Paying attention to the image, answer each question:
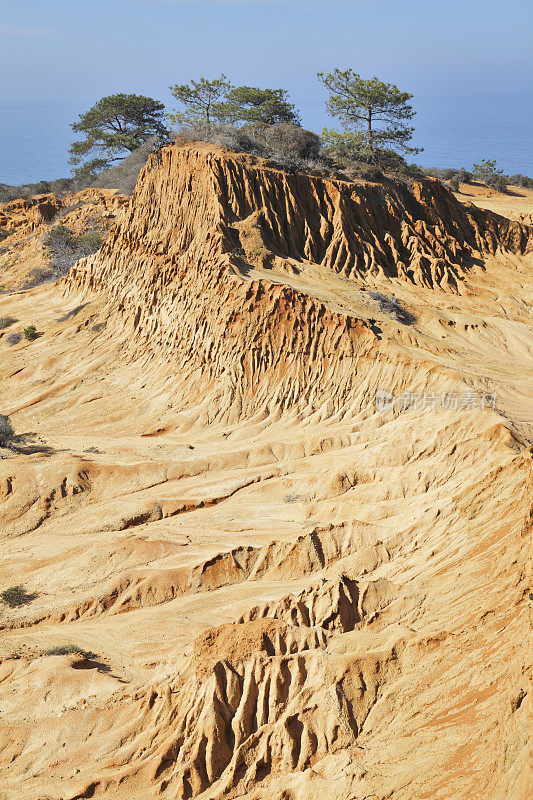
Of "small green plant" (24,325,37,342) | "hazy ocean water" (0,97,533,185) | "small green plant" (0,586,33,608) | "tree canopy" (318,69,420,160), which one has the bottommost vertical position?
"small green plant" (0,586,33,608)

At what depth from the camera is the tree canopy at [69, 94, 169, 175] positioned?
48.2m

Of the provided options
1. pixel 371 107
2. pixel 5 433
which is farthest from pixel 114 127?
pixel 5 433

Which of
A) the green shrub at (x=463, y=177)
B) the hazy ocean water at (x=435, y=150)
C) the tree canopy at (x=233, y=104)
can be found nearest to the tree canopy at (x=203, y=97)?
the tree canopy at (x=233, y=104)

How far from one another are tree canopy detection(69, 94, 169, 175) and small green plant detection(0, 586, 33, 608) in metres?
39.0

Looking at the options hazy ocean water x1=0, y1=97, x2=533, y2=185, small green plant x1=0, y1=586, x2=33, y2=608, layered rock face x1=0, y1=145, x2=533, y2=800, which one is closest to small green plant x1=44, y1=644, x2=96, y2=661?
layered rock face x1=0, y1=145, x2=533, y2=800

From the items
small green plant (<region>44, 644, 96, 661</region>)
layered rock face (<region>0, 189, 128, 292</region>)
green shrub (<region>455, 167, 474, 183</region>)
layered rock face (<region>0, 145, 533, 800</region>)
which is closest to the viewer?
layered rock face (<region>0, 145, 533, 800</region>)

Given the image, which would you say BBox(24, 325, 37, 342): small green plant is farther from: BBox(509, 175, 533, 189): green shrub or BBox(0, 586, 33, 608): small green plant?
BBox(509, 175, 533, 189): green shrub

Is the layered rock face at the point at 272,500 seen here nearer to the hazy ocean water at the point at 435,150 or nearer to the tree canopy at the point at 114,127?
the tree canopy at the point at 114,127

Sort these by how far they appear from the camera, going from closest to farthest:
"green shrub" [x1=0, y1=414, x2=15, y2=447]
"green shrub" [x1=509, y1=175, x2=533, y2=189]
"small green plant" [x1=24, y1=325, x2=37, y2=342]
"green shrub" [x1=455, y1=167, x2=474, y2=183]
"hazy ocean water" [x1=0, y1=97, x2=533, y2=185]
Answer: "green shrub" [x1=0, y1=414, x2=15, y2=447]
"small green plant" [x1=24, y1=325, x2=37, y2=342]
"green shrub" [x1=455, y1=167, x2=474, y2=183]
"green shrub" [x1=509, y1=175, x2=533, y2=189]
"hazy ocean water" [x1=0, y1=97, x2=533, y2=185]

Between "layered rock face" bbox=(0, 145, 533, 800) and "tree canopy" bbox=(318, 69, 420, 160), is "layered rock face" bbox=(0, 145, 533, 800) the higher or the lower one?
the lower one

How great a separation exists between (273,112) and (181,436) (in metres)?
26.9

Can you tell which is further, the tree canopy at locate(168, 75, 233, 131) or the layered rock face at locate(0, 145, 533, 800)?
the tree canopy at locate(168, 75, 233, 131)

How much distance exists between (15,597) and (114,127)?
141 ft

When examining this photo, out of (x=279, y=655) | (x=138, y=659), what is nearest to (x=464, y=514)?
(x=279, y=655)
